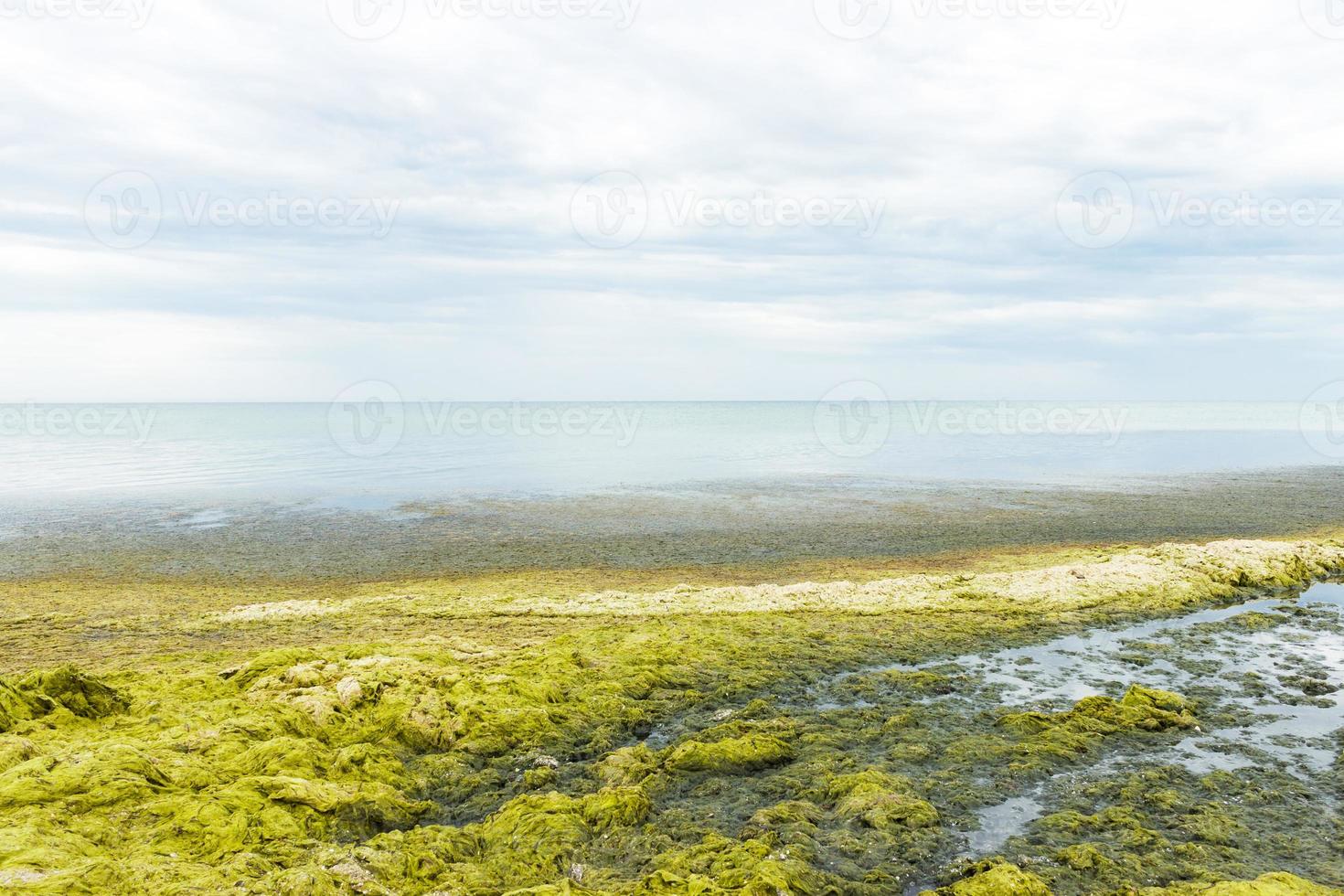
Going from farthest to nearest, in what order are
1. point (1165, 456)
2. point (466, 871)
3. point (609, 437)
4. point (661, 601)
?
point (609, 437) < point (1165, 456) < point (661, 601) < point (466, 871)

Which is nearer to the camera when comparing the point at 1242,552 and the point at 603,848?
the point at 603,848

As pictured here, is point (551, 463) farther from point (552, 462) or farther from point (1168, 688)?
point (1168, 688)

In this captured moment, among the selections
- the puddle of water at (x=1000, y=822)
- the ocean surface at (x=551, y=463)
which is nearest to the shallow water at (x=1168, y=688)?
the puddle of water at (x=1000, y=822)

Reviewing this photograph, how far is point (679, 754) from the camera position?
29.6ft

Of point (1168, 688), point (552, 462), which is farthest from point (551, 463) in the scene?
point (1168, 688)

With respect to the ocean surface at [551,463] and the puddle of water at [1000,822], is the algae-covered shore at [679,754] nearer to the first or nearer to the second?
the puddle of water at [1000,822]

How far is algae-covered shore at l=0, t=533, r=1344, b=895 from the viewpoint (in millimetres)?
6754

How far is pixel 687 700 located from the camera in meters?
11.2

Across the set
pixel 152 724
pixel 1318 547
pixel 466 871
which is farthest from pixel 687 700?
pixel 1318 547

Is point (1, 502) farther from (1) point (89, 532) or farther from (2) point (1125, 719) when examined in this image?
(2) point (1125, 719)

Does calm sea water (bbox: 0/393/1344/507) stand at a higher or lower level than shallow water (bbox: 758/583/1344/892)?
higher

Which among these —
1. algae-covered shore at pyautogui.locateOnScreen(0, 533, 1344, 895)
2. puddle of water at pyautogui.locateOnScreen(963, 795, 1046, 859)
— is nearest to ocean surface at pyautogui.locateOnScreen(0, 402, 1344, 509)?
algae-covered shore at pyautogui.locateOnScreen(0, 533, 1344, 895)

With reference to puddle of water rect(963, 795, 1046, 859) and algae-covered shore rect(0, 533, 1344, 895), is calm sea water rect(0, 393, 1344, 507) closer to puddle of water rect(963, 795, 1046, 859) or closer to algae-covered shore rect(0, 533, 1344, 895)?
algae-covered shore rect(0, 533, 1344, 895)

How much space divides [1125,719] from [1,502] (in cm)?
4715
